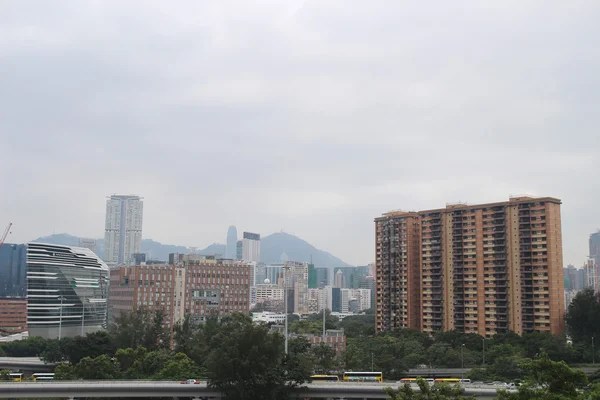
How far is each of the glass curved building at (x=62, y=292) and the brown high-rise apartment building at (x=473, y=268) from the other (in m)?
58.5

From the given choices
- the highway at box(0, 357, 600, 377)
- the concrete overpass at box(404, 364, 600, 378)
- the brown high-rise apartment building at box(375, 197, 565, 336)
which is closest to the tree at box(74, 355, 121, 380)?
the highway at box(0, 357, 600, 377)

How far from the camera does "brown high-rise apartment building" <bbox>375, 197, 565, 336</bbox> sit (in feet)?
268

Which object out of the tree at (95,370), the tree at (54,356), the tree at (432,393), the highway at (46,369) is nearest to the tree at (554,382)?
the tree at (432,393)

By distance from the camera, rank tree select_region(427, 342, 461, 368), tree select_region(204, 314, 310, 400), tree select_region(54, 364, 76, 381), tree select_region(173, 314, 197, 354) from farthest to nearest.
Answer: tree select_region(427, 342, 461, 368) < tree select_region(173, 314, 197, 354) < tree select_region(54, 364, 76, 381) < tree select_region(204, 314, 310, 400)

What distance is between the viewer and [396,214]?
103438 mm

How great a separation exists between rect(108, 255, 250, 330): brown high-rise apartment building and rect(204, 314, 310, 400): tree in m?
44.7

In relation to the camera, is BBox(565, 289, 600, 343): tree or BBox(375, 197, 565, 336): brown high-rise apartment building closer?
BBox(565, 289, 600, 343): tree

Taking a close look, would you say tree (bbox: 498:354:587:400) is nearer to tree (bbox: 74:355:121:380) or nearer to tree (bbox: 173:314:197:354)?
tree (bbox: 74:355:121:380)

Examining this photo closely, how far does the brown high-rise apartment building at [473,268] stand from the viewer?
268 ft

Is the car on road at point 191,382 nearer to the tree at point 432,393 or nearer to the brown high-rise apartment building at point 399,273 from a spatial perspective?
the tree at point 432,393

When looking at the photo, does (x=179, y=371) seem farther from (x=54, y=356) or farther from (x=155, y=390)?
(x=54, y=356)

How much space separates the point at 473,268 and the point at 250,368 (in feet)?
184

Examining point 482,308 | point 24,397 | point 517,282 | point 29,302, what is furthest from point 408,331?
point 29,302

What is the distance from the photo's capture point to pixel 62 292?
351 feet
